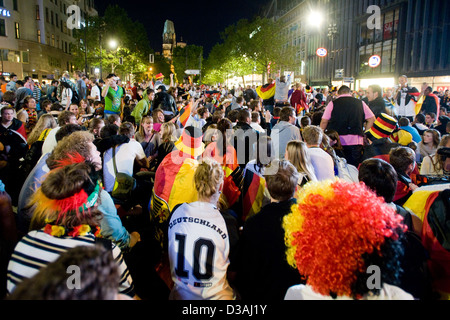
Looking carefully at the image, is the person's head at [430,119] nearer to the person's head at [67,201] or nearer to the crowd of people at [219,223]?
Answer: the crowd of people at [219,223]

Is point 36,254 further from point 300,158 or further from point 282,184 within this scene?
point 300,158

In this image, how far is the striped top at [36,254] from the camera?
196 centimetres

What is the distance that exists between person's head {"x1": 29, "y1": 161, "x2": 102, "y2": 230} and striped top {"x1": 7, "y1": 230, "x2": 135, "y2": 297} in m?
0.13

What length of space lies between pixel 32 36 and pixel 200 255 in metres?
51.5

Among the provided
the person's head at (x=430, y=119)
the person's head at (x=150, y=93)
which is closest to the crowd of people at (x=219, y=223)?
the person's head at (x=150, y=93)

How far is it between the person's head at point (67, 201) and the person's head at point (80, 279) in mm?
923

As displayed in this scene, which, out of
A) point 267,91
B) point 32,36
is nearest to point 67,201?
point 267,91

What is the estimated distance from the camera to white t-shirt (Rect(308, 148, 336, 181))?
427cm

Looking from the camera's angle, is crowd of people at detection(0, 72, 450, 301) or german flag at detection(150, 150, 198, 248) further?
german flag at detection(150, 150, 198, 248)

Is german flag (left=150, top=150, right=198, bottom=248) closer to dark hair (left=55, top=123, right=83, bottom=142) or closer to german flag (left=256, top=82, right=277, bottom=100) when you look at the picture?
dark hair (left=55, top=123, right=83, bottom=142)

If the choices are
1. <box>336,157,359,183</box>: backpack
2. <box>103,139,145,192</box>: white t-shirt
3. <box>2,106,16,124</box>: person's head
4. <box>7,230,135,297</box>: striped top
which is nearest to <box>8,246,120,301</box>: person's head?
<box>7,230,135,297</box>: striped top

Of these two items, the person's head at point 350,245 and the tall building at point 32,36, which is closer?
the person's head at point 350,245

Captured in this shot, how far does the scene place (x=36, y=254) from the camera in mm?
1999
